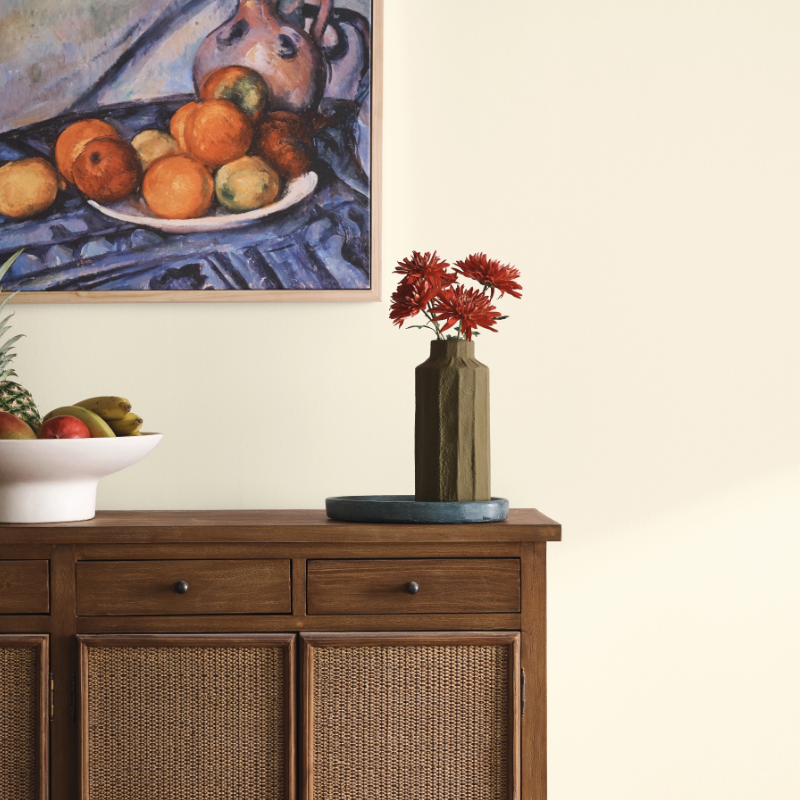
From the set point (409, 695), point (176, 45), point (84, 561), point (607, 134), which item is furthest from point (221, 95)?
point (409, 695)

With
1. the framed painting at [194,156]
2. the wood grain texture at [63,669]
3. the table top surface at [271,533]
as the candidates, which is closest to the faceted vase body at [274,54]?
the framed painting at [194,156]

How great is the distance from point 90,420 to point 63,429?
7cm

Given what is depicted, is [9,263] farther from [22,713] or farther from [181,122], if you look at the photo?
[22,713]

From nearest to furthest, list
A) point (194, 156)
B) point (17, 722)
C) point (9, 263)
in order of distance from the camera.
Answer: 1. point (17, 722)
2. point (9, 263)
3. point (194, 156)

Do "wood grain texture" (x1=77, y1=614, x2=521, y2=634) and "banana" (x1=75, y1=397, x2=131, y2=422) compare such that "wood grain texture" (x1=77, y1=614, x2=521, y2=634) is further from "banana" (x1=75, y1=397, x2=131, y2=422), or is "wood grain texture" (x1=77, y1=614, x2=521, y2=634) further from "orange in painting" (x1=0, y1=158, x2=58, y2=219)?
"orange in painting" (x1=0, y1=158, x2=58, y2=219)

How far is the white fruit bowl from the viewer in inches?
56.6

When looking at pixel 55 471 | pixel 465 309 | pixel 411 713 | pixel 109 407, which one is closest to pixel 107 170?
pixel 109 407

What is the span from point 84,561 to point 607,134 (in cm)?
140

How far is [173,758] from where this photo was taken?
4.64 feet

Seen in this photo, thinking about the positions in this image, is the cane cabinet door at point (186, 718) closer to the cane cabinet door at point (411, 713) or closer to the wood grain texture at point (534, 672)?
the cane cabinet door at point (411, 713)

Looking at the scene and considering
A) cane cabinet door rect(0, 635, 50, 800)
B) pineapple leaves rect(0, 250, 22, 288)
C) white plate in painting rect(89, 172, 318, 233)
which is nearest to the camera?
cane cabinet door rect(0, 635, 50, 800)

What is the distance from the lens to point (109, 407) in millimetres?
1581

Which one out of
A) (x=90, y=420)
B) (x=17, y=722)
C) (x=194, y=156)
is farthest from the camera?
(x=194, y=156)

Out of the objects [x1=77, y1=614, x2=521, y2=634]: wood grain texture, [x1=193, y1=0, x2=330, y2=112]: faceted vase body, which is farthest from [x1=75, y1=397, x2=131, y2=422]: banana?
[x1=193, y1=0, x2=330, y2=112]: faceted vase body
